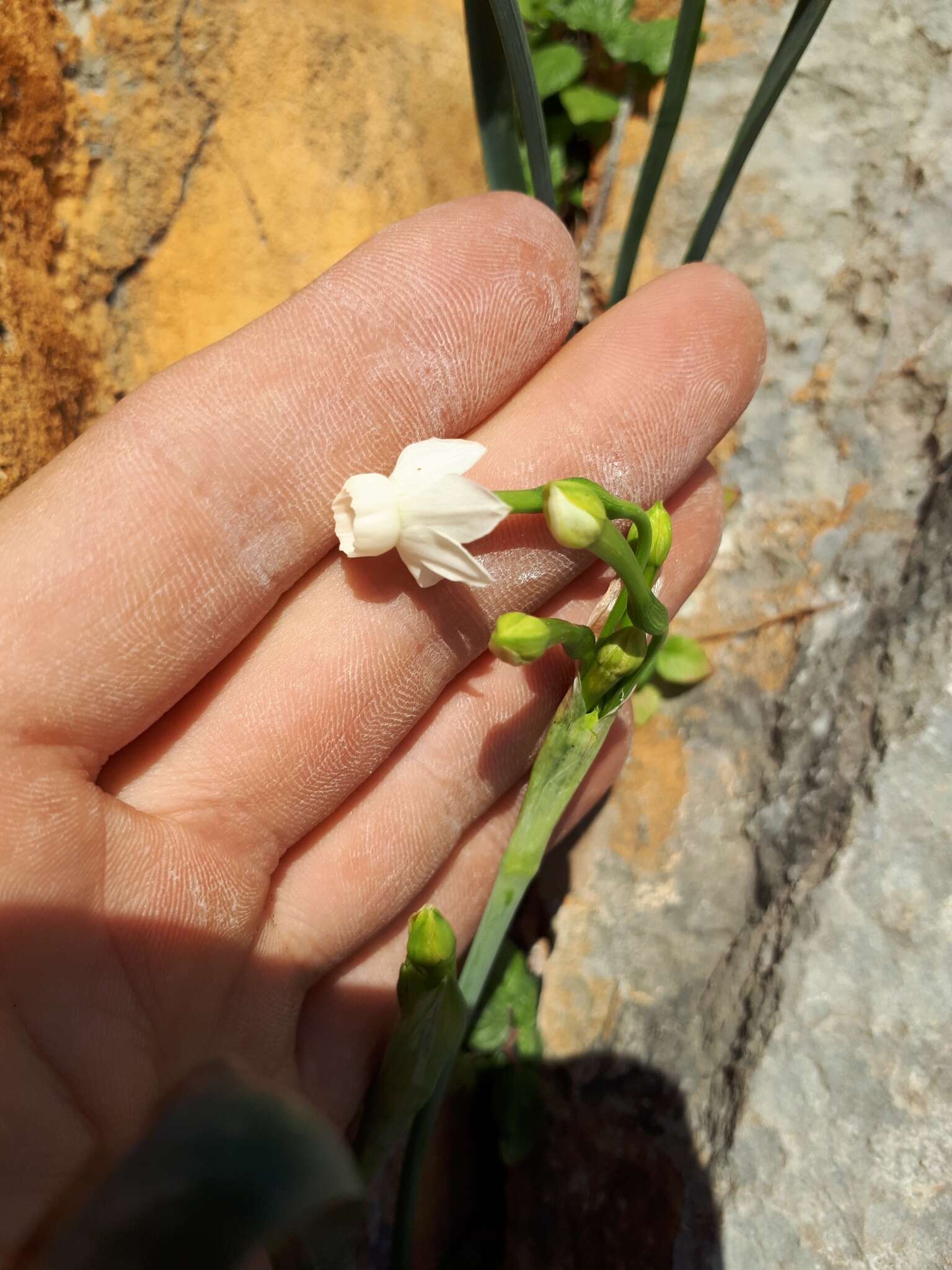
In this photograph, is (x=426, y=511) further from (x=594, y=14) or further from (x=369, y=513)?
(x=594, y=14)

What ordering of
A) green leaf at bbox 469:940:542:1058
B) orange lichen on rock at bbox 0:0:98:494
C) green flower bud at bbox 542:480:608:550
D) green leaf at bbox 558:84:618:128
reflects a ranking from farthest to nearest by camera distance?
green leaf at bbox 558:84:618:128 < green leaf at bbox 469:940:542:1058 < orange lichen on rock at bbox 0:0:98:494 < green flower bud at bbox 542:480:608:550

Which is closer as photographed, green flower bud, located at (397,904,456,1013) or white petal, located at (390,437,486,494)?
green flower bud, located at (397,904,456,1013)

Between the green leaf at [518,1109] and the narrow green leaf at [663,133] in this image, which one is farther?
the green leaf at [518,1109]

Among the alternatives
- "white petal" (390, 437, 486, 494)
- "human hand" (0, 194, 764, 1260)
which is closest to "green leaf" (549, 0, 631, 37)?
"human hand" (0, 194, 764, 1260)

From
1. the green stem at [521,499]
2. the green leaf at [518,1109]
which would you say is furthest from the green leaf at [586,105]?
the green leaf at [518,1109]

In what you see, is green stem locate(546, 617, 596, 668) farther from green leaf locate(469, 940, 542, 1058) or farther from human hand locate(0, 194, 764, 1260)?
green leaf locate(469, 940, 542, 1058)

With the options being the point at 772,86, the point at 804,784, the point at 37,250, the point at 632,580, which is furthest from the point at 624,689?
the point at 37,250

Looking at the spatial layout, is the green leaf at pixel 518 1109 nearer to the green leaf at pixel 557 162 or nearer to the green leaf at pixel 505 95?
the green leaf at pixel 505 95
